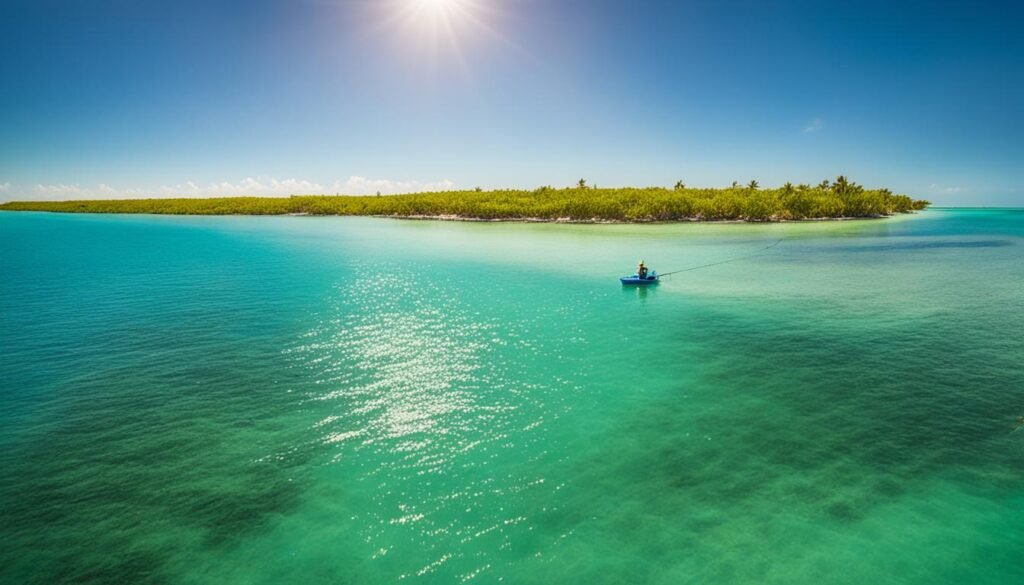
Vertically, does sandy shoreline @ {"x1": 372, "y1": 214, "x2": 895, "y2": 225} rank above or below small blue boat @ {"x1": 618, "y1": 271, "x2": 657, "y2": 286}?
above

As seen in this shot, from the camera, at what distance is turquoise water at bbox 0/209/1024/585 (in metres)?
10.5

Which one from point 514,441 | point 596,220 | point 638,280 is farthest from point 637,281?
point 596,220

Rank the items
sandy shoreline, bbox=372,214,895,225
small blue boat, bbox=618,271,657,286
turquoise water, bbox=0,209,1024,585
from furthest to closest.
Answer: sandy shoreline, bbox=372,214,895,225, small blue boat, bbox=618,271,657,286, turquoise water, bbox=0,209,1024,585

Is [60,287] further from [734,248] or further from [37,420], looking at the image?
[734,248]

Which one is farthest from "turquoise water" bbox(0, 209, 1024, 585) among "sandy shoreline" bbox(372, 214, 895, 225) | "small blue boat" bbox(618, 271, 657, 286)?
"sandy shoreline" bbox(372, 214, 895, 225)

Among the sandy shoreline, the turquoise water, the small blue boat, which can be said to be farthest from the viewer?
the sandy shoreline

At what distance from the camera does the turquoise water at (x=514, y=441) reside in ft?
34.3

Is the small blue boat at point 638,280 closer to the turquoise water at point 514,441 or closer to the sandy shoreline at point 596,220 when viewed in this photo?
the turquoise water at point 514,441

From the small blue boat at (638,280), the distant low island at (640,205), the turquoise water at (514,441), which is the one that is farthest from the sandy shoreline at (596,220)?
the turquoise water at (514,441)

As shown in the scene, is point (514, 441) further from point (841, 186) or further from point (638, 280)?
point (841, 186)

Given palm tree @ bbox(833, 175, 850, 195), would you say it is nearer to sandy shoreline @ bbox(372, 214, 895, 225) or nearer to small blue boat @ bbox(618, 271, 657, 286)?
sandy shoreline @ bbox(372, 214, 895, 225)

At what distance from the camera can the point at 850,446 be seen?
14469 mm

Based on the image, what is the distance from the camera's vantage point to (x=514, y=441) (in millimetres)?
14922

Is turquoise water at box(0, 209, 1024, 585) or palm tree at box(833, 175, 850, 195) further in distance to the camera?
palm tree at box(833, 175, 850, 195)
